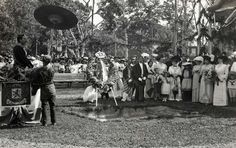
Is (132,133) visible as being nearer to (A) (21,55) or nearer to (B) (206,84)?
(A) (21,55)

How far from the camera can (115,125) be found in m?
10.4

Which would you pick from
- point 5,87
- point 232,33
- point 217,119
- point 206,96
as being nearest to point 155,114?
point 217,119

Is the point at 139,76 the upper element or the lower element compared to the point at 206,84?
upper

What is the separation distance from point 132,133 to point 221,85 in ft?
21.8

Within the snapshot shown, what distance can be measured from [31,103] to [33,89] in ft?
1.45

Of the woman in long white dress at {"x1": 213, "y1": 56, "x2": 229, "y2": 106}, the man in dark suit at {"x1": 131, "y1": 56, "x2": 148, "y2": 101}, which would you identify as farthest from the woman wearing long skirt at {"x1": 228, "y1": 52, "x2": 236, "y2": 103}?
the man in dark suit at {"x1": 131, "y1": 56, "x2": 148, "y2": 101}

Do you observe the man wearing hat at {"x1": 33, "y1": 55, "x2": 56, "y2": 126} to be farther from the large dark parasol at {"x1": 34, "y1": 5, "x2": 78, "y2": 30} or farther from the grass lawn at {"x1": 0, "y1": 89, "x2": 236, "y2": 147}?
the large dark parasol at {"x1": 34, "y1": 5, "x2": 78, "y2": 30}

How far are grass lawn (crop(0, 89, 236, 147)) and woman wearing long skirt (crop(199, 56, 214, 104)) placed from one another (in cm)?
339

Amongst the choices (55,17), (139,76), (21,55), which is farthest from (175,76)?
(21,55)

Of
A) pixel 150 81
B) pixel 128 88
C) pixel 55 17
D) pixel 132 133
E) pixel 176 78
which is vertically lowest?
pixel 132 133

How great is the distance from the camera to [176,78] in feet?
54.1

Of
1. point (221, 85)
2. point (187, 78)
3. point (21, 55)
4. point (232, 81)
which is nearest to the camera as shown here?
point (21, 55)

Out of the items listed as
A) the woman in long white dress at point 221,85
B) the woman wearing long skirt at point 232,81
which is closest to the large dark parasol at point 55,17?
the woman in long white dress at point 221,85

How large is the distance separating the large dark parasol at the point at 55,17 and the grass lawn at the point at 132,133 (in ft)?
8.87
